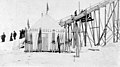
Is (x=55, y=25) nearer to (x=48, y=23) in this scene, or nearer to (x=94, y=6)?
(x=48, y=23)

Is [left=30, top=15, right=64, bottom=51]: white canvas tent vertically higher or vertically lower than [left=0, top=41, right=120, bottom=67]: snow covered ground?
higher

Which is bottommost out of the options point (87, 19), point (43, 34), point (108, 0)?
point (43, 34)

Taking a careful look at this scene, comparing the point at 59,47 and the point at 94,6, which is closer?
the point at 59,47

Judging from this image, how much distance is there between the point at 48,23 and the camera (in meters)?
20.5

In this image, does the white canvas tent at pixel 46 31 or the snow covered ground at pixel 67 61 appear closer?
the snow covered ground at pixel 67 61

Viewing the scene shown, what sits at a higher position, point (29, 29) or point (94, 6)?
point (94, 6)

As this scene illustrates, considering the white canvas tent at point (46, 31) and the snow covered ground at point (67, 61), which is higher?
the white canvas tent at point (46, 31)

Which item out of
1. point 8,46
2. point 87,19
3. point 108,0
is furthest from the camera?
point 8,46

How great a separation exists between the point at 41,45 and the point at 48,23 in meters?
2.14

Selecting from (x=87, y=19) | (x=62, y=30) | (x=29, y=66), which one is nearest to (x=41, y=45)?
(x=62, y=30)

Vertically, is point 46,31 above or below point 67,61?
above

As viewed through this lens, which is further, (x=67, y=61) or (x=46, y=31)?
(x=46, y=31)

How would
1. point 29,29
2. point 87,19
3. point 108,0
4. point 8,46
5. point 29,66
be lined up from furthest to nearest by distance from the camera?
point 8,46 → point 87,19 → point 108,0 → point 29,29 → point 29,66

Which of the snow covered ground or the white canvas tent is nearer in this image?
the snow covered ground
